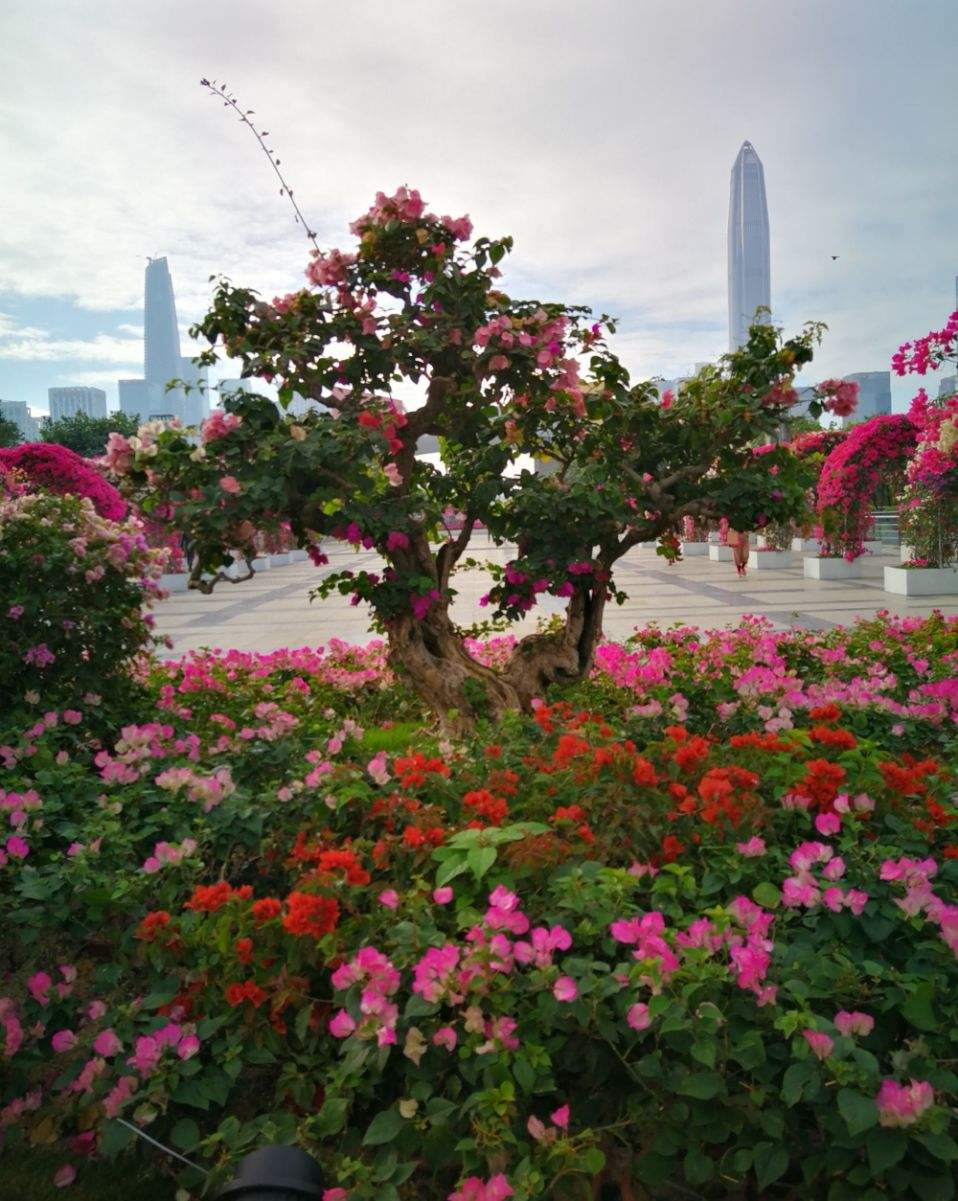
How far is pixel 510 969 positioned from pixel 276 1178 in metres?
0.43

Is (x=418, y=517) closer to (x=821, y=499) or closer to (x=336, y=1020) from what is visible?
(x=336, y=1020)

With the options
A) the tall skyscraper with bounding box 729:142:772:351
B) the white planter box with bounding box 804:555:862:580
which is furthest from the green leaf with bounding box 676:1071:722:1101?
the tall skyscraper with bounding box 729:142:772:351

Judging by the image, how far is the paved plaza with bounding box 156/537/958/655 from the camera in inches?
371

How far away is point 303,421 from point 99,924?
222 centimetres

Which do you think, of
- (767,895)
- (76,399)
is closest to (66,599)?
(767,895)

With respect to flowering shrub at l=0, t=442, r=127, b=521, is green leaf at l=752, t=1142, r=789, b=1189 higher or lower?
lower

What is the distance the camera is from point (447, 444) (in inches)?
170

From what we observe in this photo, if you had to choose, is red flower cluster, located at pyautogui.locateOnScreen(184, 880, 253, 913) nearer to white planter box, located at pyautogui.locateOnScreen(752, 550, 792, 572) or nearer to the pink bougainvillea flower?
the pink bougainvillea flower

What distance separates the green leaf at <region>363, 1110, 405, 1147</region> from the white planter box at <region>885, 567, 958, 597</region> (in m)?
11.6

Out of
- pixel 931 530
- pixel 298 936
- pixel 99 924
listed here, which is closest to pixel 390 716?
pixel 99 924

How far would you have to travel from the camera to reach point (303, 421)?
12.0 feet

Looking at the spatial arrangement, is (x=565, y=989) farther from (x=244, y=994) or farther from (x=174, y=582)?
(x=174, y=582)

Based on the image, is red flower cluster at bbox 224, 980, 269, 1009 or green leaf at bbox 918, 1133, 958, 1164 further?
red flower cluster at bbox 224, 980, 269, 1009

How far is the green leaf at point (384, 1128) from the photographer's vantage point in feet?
4.39
